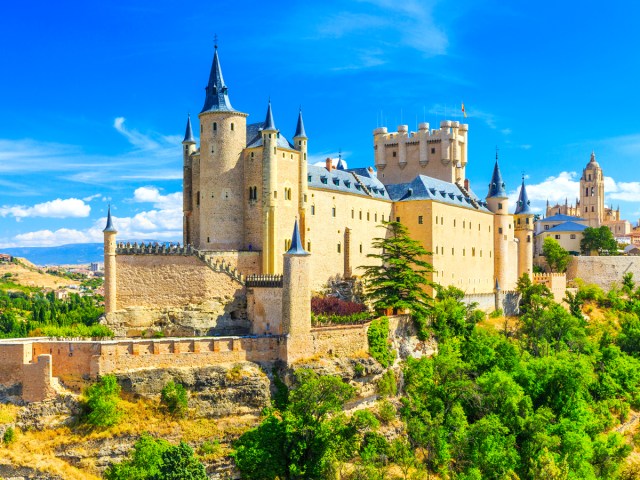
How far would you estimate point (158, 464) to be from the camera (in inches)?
1469

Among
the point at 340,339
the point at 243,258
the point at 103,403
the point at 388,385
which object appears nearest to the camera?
Answer: the point at 103,403

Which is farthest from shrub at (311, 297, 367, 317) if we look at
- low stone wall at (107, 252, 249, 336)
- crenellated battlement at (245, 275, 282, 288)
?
low stone wall at (107, 252, 249, 336)

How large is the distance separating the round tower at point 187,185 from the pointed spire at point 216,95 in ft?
13.5

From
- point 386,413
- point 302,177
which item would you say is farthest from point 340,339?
point 302,177

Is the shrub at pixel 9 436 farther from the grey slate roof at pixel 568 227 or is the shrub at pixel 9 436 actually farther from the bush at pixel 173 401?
the grey slate roof at pixel 568 227

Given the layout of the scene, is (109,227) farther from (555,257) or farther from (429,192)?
(555,257)

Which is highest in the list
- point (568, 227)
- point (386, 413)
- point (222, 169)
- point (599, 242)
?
point (222, 169)

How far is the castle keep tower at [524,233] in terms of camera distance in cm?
8125

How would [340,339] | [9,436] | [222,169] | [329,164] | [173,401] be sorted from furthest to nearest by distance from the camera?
[329,164]
[222,169]
[340,339]
[173,401]
[9,436]

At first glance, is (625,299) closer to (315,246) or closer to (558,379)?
(558,379)

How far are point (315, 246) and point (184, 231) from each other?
10707 millimetres

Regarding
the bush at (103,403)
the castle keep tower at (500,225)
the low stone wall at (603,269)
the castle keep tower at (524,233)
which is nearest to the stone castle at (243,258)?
the bush at (103,403)

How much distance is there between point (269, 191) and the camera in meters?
53.0

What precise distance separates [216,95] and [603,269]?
2270 inches
